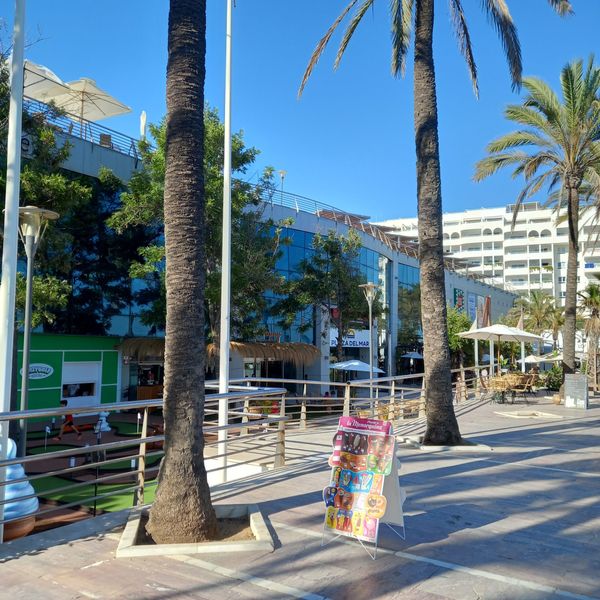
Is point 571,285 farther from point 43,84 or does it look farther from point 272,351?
point 43,84

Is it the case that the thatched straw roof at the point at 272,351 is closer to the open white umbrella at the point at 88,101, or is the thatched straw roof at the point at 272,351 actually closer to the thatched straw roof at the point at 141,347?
the thatched straw roof at the point at 141,347

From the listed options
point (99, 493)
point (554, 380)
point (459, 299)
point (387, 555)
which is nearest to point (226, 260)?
point (99, 493)

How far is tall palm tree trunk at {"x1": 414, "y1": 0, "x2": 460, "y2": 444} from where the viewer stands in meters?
10.5

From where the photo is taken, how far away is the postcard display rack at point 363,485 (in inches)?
200

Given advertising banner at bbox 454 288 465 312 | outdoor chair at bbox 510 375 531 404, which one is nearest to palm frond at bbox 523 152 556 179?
outdoor chair at bbox 510 375 531 404

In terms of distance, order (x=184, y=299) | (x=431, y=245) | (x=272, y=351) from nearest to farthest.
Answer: (x=184, y=299) → (x=431, y=245) → (x=272, y=351)

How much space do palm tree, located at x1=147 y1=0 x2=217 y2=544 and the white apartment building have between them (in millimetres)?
85161

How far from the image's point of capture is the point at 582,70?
756 inches

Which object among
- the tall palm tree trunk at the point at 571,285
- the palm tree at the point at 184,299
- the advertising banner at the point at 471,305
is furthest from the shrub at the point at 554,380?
the advertising banner at the point at 471,305

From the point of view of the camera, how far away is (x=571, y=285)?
814 inches

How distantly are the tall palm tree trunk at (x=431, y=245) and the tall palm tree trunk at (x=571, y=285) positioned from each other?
10.6 meters

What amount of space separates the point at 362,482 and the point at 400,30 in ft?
38.8

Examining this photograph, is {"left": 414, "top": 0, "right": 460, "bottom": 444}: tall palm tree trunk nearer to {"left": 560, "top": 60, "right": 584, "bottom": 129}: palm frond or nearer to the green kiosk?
{"left": 560, "top": 60, "right": 584, "bottom": 129}: palm frond

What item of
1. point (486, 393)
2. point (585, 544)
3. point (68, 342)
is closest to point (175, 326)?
point (585, 544)
